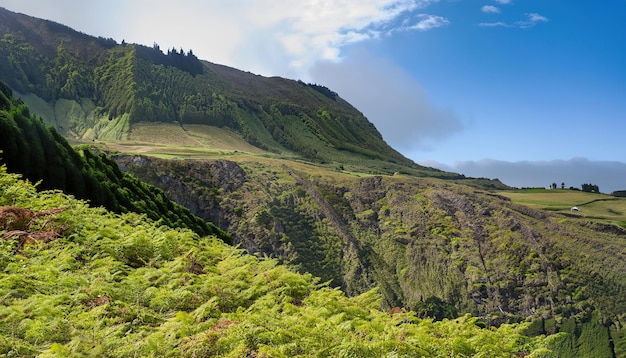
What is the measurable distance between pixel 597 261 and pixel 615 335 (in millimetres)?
13144

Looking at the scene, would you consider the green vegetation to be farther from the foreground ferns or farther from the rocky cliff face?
the rocky cliff face

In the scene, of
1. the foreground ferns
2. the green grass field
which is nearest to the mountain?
the green grass field

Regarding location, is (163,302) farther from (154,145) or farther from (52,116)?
(52,116)

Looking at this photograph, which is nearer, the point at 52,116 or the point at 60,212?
the point at 60,212

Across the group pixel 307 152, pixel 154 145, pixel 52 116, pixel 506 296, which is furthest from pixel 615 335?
pixel 52 116

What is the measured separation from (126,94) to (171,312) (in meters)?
160

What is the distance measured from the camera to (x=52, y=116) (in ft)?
475

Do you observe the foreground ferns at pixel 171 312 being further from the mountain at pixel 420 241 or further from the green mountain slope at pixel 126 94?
the green mountain slope at pixel 126 94

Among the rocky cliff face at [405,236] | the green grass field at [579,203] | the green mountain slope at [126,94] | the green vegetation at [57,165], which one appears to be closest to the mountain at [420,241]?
the rocky cliff face at [405,236]

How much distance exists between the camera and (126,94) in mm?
156875

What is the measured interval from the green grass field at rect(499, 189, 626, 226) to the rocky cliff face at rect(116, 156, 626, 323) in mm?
18077

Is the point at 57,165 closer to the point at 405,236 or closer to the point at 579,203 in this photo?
the point at 405,236

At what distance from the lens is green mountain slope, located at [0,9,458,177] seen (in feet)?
489

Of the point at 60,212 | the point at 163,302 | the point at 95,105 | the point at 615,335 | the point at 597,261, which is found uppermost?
the point at 95,105
